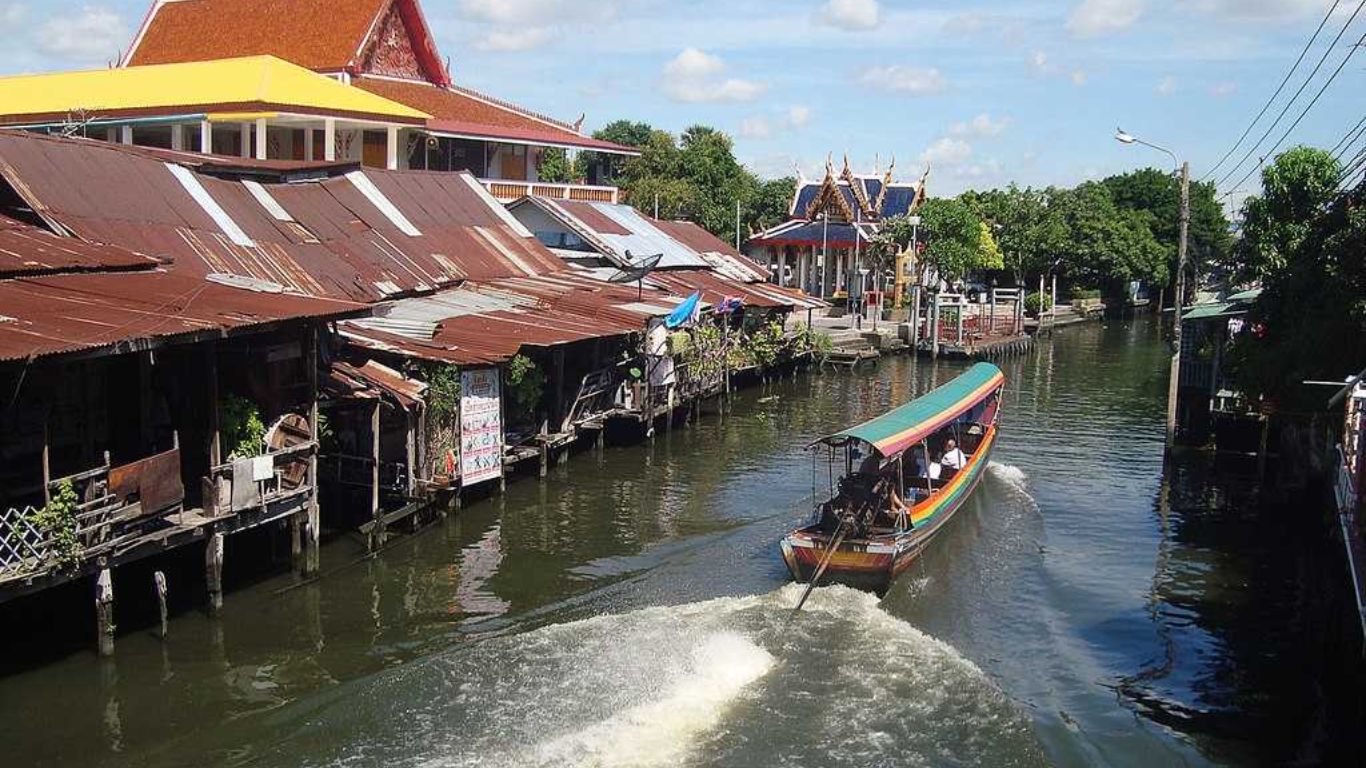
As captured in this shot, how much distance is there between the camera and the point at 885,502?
1714cm

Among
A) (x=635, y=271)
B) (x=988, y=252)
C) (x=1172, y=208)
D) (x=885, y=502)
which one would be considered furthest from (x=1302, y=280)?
(x=1172, y=208)

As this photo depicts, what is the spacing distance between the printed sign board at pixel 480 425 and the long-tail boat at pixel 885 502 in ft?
17.2

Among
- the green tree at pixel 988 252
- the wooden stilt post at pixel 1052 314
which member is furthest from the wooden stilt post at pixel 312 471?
the wooden stilt post at pixel 1052 314

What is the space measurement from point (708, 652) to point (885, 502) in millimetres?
4641

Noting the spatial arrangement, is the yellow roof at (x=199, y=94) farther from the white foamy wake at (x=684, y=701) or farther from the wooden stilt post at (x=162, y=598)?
the white foamy wake at (x=684, y=701)

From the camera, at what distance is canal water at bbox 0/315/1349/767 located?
38.1 feet

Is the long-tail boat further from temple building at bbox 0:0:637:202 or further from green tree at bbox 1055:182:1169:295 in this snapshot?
green tree at bbox 1055:182:1169:295

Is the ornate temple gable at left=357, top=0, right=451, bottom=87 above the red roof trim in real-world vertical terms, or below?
above

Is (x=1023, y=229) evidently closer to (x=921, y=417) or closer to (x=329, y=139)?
(x=329, y=139)

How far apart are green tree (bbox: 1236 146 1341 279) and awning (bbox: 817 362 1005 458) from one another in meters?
5.43

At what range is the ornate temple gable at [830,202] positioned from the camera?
182 feet

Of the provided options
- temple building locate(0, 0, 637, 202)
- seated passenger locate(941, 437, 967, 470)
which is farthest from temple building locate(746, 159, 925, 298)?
seated passenger locate(941, 437, 967, 470)

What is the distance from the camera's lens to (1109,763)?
11875 mm

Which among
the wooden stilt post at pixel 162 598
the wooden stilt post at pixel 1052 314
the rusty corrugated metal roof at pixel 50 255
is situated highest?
the rusty corrugated metal roof at pixel 50 255
